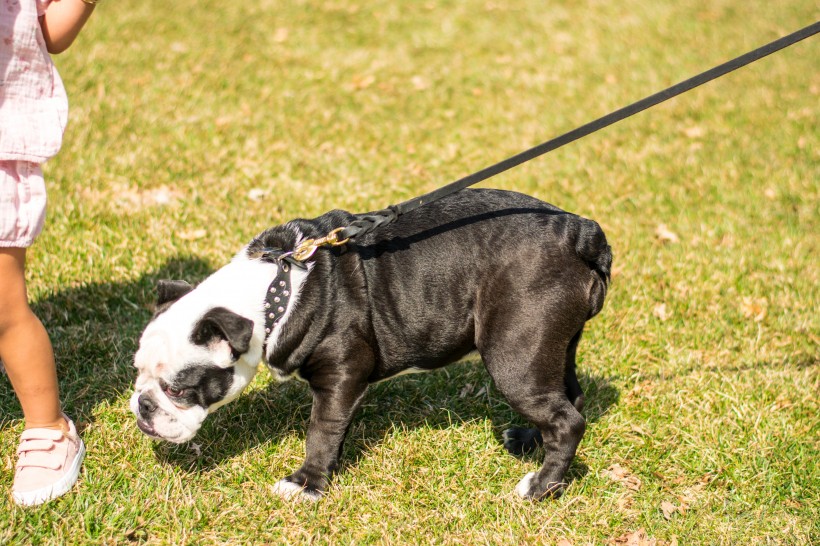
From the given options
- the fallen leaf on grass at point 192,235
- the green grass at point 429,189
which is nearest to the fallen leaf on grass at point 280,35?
the green grass at point 429,189

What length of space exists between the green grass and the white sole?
0.14 ft

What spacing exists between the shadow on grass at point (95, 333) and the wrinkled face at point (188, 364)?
886mm

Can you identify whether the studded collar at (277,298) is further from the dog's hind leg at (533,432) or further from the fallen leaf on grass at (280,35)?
the fallen leaf on grass at (280,35)

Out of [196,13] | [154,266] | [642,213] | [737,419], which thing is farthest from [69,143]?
[737,419]

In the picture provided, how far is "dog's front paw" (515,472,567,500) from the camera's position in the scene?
11.6ft

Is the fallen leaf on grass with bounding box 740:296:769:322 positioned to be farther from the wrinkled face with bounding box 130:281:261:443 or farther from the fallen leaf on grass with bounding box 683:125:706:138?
the wrinkled face with bounding box 130:281:261:443

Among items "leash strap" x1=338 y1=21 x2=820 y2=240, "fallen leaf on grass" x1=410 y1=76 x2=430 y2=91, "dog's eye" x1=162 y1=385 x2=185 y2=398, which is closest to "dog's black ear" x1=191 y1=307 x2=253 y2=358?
"dog's eye" x1=162 y1=385 x2=185 y2=398

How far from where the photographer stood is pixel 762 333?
4.89 metres

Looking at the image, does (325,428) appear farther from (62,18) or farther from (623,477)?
(62,18)

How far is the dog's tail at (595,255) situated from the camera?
132 inches

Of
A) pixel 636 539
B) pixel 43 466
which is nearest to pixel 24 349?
pixel 43 466

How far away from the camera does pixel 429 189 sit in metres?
6.48

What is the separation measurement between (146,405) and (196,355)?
0.33 metres

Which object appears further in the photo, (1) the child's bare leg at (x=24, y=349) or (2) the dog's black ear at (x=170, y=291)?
(2) the dog's black ear at (x=170, y=291)
